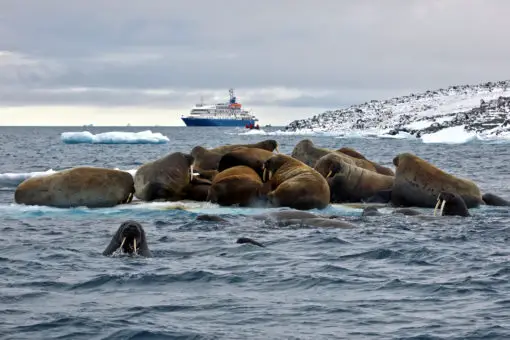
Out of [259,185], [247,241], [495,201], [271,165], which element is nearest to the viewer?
[247,241]

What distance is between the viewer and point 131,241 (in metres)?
14.3

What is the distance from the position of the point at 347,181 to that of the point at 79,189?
6.91m

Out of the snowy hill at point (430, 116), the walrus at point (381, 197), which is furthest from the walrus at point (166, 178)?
the snowy hill at point (430, 116)

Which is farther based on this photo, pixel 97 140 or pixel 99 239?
pixel 97 140

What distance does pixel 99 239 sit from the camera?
16.3m

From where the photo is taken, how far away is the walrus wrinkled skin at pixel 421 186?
2186 centimetres

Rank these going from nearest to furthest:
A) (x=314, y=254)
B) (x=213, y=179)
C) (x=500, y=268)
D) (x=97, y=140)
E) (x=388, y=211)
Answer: (x=500, y=268), (x=314, y=254), (x=388, y=211), (x=213, y=179), (x=97, y=140)

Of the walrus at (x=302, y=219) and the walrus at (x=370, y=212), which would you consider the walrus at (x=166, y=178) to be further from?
the walrus at (x=370, y=212)

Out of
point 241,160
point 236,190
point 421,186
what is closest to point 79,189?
point 236,190

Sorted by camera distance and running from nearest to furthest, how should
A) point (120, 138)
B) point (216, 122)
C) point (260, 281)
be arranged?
point (260, 281) < point (120, 138) < point (216, 122)

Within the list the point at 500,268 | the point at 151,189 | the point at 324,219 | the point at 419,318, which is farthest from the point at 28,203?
the point at 419,318

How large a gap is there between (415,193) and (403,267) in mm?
8542

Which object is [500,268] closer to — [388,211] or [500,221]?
[500,221]

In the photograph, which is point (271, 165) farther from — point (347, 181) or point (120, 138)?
point (120, 138)
